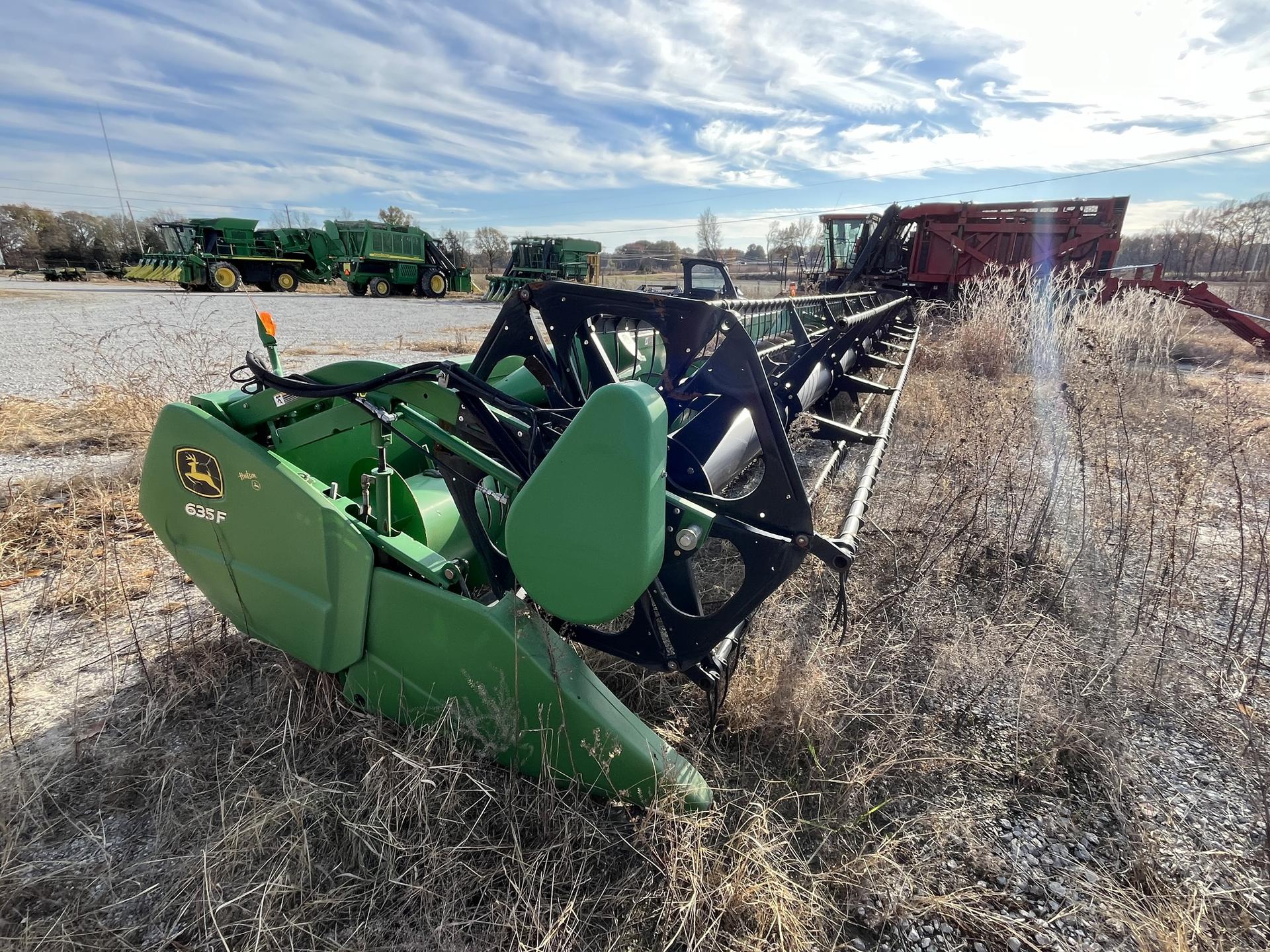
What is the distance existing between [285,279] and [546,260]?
11.8 metres

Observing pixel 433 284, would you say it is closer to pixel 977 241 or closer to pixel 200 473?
pixel 977 241

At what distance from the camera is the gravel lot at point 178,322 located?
25.4 ft

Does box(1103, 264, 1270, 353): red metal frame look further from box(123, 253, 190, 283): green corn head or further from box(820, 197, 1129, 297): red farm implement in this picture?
box(123, 253, 190, 283): green corn head

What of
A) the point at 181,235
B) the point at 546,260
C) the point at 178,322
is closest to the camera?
the point at 178,322

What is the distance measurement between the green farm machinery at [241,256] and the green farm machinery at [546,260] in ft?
24.3

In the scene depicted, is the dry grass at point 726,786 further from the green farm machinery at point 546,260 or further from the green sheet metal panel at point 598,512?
the green farm machinery at point 546,260

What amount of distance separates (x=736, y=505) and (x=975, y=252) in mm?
13263

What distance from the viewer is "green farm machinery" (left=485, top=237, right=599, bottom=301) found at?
74.9 ft

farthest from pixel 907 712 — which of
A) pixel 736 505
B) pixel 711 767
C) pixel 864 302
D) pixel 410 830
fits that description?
pixel 864 302

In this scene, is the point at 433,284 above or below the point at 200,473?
above

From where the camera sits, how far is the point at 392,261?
25.3 m

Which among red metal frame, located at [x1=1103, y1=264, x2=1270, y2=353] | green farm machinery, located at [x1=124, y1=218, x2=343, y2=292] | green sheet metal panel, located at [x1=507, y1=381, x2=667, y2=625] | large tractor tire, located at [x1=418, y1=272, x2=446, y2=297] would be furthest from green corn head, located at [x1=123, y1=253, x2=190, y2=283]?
green sheet metal panel, located at [x1=507, y1=381, x2=667, y2=625]

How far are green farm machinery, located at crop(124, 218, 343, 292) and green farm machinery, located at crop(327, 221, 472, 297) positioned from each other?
2.98 ft

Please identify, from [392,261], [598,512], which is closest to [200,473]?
[598,512]
